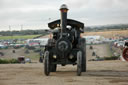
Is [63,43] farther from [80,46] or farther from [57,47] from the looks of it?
[80,46]

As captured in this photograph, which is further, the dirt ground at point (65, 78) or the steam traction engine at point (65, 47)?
the steam traction engine at point (65, 47)

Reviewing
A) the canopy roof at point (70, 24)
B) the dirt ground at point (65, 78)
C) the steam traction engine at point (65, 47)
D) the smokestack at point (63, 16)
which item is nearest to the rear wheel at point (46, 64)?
the steam traction engine at point (65, 47)

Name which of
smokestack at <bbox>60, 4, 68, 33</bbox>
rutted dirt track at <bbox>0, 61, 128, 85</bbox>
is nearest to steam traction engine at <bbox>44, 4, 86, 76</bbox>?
smokestack at <bbox>60, 4, 68, 33</bbox>

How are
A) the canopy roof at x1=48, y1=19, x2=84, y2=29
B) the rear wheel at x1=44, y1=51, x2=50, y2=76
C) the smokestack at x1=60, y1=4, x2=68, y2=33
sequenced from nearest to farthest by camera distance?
the rear wheel at x1=44, y1=51, x2=50, y2=76 → the smokestack at x1=60, y1=4, x2=68, y2=33 → the canopy roof at x1=48, y1=19, x2=84, y2=29

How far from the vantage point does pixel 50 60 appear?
39.8 feet

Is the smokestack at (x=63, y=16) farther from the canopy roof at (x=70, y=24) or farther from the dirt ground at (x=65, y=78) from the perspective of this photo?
the dirt ground at (x=65, y=78)

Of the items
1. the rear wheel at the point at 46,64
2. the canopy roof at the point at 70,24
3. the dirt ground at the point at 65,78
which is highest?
the canopy roof at the point at 70,24

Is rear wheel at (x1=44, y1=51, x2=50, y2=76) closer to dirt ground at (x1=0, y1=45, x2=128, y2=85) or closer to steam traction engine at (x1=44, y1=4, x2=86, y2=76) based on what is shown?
steam traction engine at (x1=44, y1=4, x2=86, y2=76)

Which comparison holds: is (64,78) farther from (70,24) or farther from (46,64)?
(70,24)

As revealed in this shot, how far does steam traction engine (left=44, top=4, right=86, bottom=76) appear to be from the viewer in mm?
11469

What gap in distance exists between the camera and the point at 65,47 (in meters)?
11.5

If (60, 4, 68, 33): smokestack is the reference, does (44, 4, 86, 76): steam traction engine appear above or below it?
below

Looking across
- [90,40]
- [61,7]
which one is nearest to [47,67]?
[61,7]

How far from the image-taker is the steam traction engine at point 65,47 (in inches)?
452
